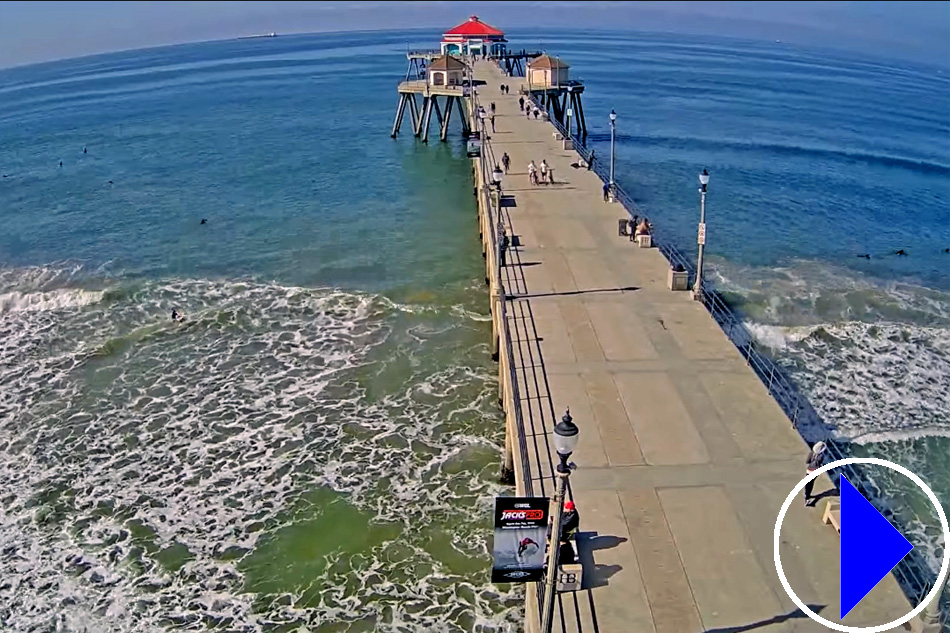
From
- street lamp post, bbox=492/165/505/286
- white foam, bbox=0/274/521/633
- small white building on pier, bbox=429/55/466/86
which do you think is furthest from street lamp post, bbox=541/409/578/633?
small white building on pier, bbox=429/55/466/86

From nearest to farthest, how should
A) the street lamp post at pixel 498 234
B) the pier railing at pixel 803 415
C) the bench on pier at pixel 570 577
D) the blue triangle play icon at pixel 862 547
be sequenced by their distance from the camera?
1. the blue triangle play icon at pixel 862 547
2. the bench on pier at pixel 570 577
3. the pier railing at pixel 803 415
4. the street lamp post at pixel 498 234

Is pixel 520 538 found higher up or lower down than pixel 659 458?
higher up

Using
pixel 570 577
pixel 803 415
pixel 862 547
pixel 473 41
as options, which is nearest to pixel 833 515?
pixel 862 547

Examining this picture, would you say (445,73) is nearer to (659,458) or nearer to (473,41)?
(473,41)

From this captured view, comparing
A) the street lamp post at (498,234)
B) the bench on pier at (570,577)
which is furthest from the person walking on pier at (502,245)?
the bench on pier at (570,577)

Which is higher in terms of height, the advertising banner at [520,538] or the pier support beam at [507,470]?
the advertising banner at [520,538]

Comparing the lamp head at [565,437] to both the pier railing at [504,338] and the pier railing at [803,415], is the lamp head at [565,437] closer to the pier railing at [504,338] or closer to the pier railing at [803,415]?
the pier railing at [504,338]

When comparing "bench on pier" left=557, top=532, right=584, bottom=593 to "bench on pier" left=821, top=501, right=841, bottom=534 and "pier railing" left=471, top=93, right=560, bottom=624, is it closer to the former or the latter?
"pier railing" left=471, top=93, right=560, bottom=624
